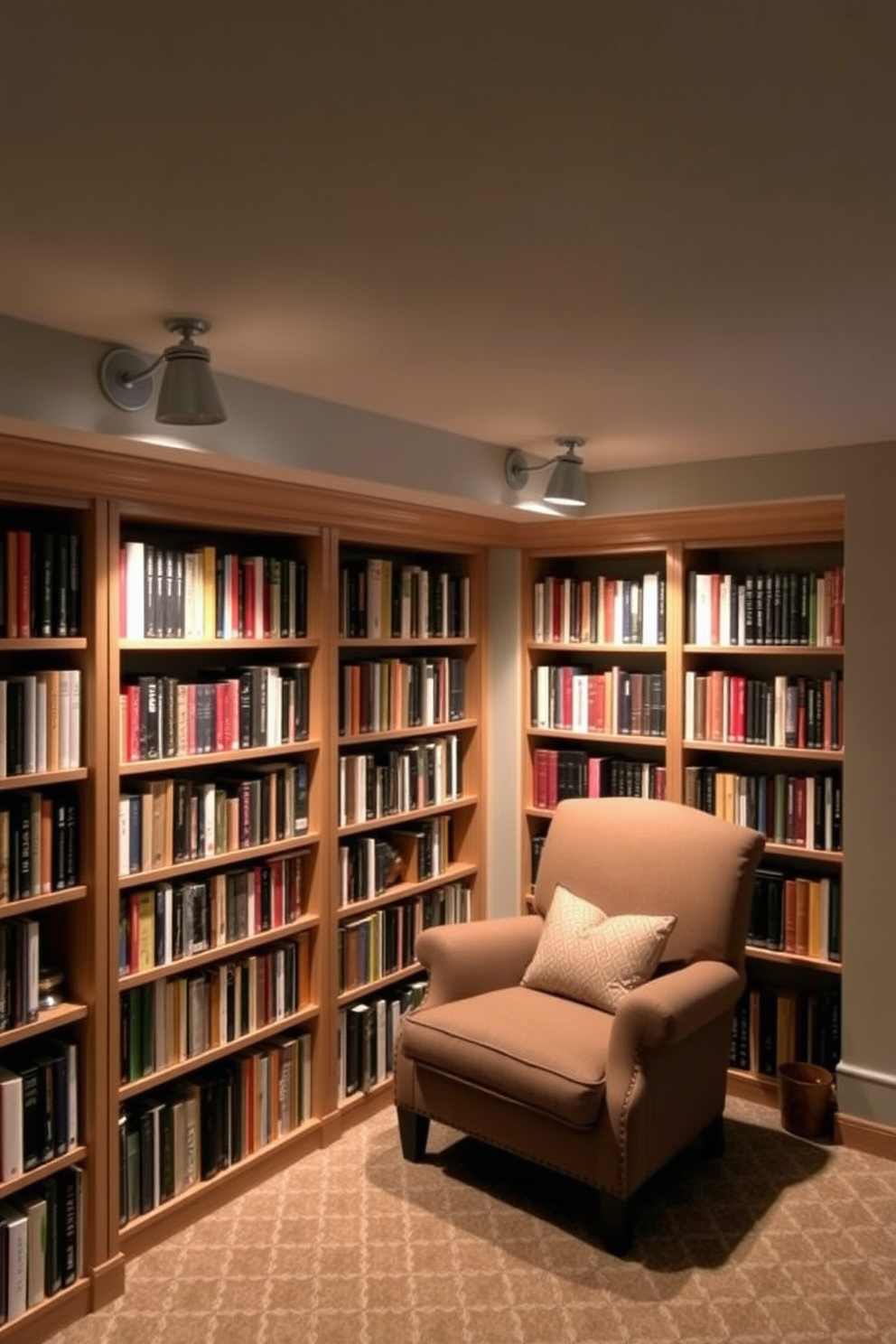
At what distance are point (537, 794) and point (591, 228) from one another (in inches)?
116

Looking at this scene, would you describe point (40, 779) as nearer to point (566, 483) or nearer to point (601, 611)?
point (566, 483)

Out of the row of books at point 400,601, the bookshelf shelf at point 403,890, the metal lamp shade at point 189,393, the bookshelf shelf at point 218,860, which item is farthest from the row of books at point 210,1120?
the metal lamp shade at point 189,393

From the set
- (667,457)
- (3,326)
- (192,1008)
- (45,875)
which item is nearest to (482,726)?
(667,457)

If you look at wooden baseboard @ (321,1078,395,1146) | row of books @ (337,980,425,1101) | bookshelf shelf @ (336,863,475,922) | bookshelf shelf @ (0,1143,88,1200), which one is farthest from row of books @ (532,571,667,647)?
bookshelf shelf @ (0,1143,88,1200)

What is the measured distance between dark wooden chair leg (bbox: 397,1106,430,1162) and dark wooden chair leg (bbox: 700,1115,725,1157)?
0.89 metres

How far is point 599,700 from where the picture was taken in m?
4.09

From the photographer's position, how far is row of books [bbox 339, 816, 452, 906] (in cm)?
358

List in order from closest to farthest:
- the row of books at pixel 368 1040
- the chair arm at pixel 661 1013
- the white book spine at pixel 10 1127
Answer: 1. the white book spine at pixel 10 1127
2. the chair arm at pixel 661 1013
3. the row of books at pixel 368 1040

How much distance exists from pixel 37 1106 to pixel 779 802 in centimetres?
253

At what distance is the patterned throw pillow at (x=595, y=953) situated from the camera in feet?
10.2

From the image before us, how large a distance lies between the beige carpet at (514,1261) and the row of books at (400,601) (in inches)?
68.2

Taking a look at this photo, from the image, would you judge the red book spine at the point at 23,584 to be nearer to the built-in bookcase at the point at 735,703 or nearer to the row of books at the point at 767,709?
the built-in bookcase at the point at 735,703

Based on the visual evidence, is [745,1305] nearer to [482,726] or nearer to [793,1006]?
[793,1006]

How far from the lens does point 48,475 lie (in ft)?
8.02
